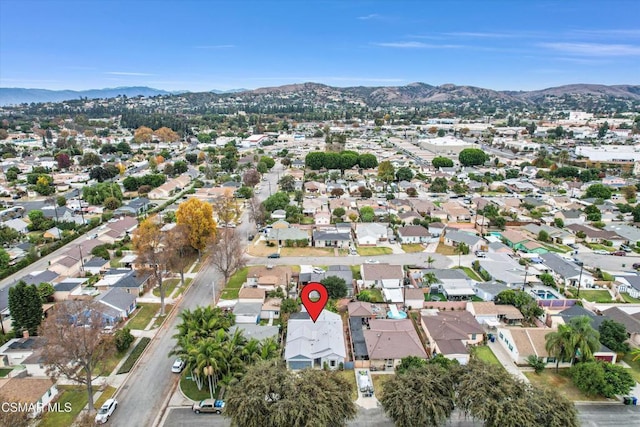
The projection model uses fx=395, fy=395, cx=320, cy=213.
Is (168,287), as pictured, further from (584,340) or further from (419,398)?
(584,340)

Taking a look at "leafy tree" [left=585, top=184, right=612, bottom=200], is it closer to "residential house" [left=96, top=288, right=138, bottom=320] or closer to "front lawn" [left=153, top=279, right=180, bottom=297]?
"front lawn" [left=153, top=279, right=180, bottom=297]

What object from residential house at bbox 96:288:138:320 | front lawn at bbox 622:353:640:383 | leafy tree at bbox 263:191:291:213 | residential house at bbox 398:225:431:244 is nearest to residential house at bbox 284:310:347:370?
residential house at bbox 96:288:138:320

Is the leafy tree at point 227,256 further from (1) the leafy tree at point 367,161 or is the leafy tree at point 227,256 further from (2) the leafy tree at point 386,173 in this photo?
(1) the leafy tree at point 367,161

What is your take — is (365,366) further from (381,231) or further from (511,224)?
(511,224)

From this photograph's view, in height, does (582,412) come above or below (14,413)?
below

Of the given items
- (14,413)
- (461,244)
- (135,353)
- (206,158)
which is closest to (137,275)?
(135,353)

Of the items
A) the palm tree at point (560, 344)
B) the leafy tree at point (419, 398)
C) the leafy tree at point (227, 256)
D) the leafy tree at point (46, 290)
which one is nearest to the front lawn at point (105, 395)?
the leafy tree at point (227, 256)
